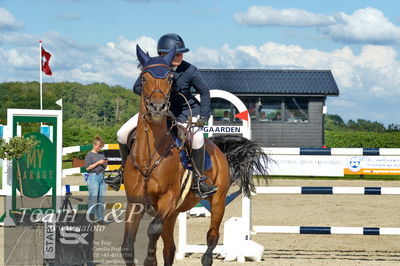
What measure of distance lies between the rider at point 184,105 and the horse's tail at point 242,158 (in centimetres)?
161

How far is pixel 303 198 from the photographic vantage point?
2008 centimetres

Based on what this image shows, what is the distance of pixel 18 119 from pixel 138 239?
10.9 feet

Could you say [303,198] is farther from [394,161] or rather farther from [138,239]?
[138,239]

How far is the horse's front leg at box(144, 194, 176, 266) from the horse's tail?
253cm

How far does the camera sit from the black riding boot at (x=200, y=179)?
23.6ft

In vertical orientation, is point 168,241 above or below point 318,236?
above

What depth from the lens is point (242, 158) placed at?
29.8 ft

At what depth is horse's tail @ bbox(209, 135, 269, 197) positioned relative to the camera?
906 centimetres

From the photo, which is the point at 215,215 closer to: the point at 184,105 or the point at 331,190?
the point at 184,105

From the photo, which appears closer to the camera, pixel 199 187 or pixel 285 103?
pixel 199 187

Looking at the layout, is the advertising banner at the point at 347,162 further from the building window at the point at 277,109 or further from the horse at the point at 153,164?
the building window at the point at 277,109

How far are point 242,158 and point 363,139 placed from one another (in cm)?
2614

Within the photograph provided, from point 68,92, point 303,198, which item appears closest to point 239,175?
point 303,198

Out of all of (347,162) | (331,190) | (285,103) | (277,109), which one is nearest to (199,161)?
(331,190)
